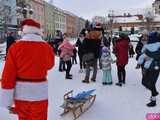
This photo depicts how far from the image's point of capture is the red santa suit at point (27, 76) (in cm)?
478

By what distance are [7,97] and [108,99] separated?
494 cm

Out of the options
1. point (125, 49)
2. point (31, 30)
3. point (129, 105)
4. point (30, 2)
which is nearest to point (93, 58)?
point (125, 49)

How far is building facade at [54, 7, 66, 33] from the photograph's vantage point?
402ft

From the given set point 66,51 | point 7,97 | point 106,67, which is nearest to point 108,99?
point 106,67

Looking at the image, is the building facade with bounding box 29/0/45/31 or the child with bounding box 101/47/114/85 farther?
the building facade with bounding box 29/0/45/31

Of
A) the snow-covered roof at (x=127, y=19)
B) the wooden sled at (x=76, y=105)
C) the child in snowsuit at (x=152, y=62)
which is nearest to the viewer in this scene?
the wooden sled at (x=76, y=105)

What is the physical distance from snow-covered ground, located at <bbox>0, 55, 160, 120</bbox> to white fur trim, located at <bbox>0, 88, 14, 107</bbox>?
118 inches

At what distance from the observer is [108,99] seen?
948 cm

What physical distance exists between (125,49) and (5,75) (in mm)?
6858

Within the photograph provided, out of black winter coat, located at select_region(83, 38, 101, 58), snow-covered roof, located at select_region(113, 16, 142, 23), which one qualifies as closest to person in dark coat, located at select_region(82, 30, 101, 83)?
black winter coat, located at select_region(83, 38, 101, 58)

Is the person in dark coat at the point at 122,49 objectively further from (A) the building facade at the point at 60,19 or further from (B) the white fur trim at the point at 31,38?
(A) the building facade at the point at 60,19

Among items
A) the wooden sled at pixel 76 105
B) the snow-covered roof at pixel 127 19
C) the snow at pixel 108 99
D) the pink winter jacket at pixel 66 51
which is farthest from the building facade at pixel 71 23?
the wooden sled at pixel 76 105

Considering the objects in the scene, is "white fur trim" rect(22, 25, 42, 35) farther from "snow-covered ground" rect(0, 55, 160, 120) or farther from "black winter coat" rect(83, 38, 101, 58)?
"black winter coat" rect(83, 38, 101, 58)

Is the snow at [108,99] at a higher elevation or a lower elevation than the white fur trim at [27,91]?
lower
